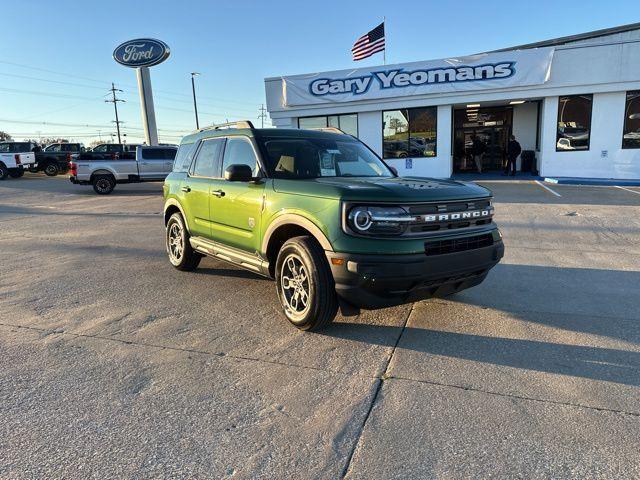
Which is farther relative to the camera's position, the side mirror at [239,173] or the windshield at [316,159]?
the windshield at [316,159]

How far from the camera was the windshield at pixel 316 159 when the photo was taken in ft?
15.8

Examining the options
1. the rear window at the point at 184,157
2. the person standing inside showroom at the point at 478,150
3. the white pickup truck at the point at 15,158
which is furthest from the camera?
the white pickup truck at the point at 15,158

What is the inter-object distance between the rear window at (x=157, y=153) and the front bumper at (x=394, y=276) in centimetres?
1808

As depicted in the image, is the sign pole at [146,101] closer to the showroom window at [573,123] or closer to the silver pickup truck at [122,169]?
the silver pickup truck at [122,169]

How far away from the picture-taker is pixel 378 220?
12.0ft

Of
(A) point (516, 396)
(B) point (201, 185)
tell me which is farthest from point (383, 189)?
(B) point (201, 185)

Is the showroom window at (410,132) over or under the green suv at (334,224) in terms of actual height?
over

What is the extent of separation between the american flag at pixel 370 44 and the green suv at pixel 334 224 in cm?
1677

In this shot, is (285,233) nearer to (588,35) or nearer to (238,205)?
(238,205)

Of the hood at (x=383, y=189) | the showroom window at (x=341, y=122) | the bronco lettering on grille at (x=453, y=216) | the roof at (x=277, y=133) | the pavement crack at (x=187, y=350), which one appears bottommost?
the pavement crack at (x=187, y=350)

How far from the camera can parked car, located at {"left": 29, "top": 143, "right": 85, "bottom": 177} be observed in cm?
3070

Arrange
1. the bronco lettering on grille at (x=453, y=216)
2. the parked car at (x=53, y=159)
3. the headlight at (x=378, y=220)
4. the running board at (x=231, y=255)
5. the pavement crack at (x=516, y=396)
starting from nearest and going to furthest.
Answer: the pavement crack at (x=516, y=396) → the headlight at (x=378, y=220) → the bronco lettering on grille at (x=453, y=216) → the running board at (x=231, y=255) → the parked car at (x=53, y=159)

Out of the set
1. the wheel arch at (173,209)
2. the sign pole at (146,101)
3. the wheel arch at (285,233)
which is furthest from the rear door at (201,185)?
the sign pole at (146,101)

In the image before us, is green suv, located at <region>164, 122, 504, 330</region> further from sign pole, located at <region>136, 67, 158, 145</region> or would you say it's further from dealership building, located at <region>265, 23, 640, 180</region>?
sign pole, located at <region>136, 67, 158, 145</region>
